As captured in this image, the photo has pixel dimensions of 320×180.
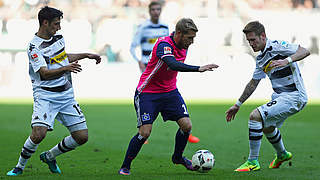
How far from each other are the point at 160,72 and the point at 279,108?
1549 millimetres

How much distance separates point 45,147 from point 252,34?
4.55m

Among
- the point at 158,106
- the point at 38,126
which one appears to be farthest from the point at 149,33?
the point at 38,126

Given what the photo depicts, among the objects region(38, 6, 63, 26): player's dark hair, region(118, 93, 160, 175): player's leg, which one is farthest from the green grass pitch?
region(38, 6, 63, 26): player's dark hair

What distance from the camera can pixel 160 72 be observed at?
705 cm

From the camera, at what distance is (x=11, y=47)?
92.6ft

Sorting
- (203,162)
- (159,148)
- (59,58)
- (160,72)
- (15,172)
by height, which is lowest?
(159,148)

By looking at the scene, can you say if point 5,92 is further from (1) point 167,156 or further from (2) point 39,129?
(2) point 39,129

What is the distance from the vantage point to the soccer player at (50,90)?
22.0ft

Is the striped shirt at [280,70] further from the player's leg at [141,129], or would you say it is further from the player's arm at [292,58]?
the player's leg at [141,129]

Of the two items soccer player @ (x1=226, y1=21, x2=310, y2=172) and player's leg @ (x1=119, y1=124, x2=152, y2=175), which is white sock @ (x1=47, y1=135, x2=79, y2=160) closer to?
player's leg @ (x1=119, y1=124, x2=152, y2=175)

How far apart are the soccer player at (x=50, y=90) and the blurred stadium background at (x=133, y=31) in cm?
1745

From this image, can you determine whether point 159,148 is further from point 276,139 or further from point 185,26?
point 185,26

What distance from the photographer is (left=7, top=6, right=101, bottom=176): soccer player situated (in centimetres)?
670

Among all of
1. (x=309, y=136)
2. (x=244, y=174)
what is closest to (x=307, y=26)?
(x=309, y=136)
